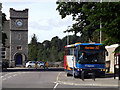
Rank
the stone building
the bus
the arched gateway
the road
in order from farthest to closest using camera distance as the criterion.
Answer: the stone building → the arched gateway → the bus → the road

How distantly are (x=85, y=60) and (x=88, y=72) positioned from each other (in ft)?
3.78

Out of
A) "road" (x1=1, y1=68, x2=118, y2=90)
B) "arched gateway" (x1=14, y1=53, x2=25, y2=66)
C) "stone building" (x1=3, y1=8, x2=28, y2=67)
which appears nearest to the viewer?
"road" (x1=1, y1=68, x2=118, y2=90)

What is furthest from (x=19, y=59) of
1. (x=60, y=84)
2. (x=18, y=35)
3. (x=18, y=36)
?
(x=60, y=84)

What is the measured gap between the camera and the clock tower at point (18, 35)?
93188 millimetres

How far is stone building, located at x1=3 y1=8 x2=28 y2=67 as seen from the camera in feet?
306

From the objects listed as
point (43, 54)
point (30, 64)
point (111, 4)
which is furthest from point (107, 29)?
point (43, 54)

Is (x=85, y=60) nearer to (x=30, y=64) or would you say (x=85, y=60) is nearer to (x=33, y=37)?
(x=30, y=64)

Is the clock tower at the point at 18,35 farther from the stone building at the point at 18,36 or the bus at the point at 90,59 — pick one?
the bus at the point at 90,59

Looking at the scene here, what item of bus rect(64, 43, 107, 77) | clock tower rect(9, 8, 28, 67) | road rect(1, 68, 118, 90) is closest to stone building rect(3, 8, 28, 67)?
clock tower rect(9, 8, 28, 67)

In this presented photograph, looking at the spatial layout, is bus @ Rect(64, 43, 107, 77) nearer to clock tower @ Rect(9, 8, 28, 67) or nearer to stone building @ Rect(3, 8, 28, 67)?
stone building @ Rect(3, 8, 28, 67)

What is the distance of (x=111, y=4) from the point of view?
24016 mm

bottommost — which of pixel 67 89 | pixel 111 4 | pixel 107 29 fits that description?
pixel 67 89

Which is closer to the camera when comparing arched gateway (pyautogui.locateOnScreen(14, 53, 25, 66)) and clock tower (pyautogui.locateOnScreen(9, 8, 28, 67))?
arched gateway (pyautogui.locateOnScreen(14, 53, 25, 66))

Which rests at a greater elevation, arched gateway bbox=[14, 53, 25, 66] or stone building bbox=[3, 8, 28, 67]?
stone building bbox=[3, 8, 28, 67]
